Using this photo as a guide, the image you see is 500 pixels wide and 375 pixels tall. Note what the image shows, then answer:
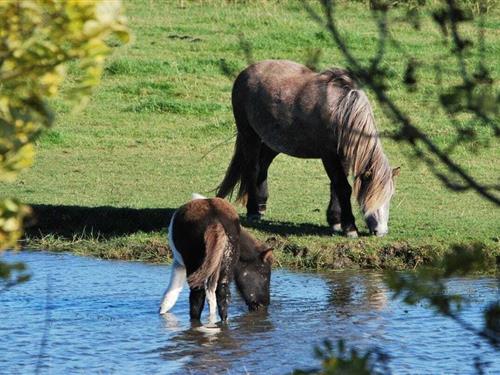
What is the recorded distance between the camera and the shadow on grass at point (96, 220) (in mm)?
11727

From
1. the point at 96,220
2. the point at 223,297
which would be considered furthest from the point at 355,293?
the point at 96,220

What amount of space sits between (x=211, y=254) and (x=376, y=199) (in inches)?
130

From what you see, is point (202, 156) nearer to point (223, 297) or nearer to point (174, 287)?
point (174, 287)

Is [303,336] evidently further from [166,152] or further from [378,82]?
[166,152]

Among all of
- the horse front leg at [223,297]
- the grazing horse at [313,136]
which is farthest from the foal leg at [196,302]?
the grazing horse at [313,136]

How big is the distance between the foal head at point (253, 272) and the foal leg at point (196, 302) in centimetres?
44

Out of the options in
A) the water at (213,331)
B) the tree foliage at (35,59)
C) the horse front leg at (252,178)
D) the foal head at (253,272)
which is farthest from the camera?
the horse front leg at (252,178)

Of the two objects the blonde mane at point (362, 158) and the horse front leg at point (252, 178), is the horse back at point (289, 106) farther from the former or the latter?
the horse front leg at point (252, 178)

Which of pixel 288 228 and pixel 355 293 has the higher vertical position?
pixel 288 228

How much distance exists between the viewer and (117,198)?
13.1 meters

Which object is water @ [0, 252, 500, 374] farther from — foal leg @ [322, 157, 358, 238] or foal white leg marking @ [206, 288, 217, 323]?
foal leg @ [322, 157, 358, 238]

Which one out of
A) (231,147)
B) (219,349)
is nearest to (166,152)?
(231,147)

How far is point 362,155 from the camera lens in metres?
11.3

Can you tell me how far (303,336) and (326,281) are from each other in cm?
163
